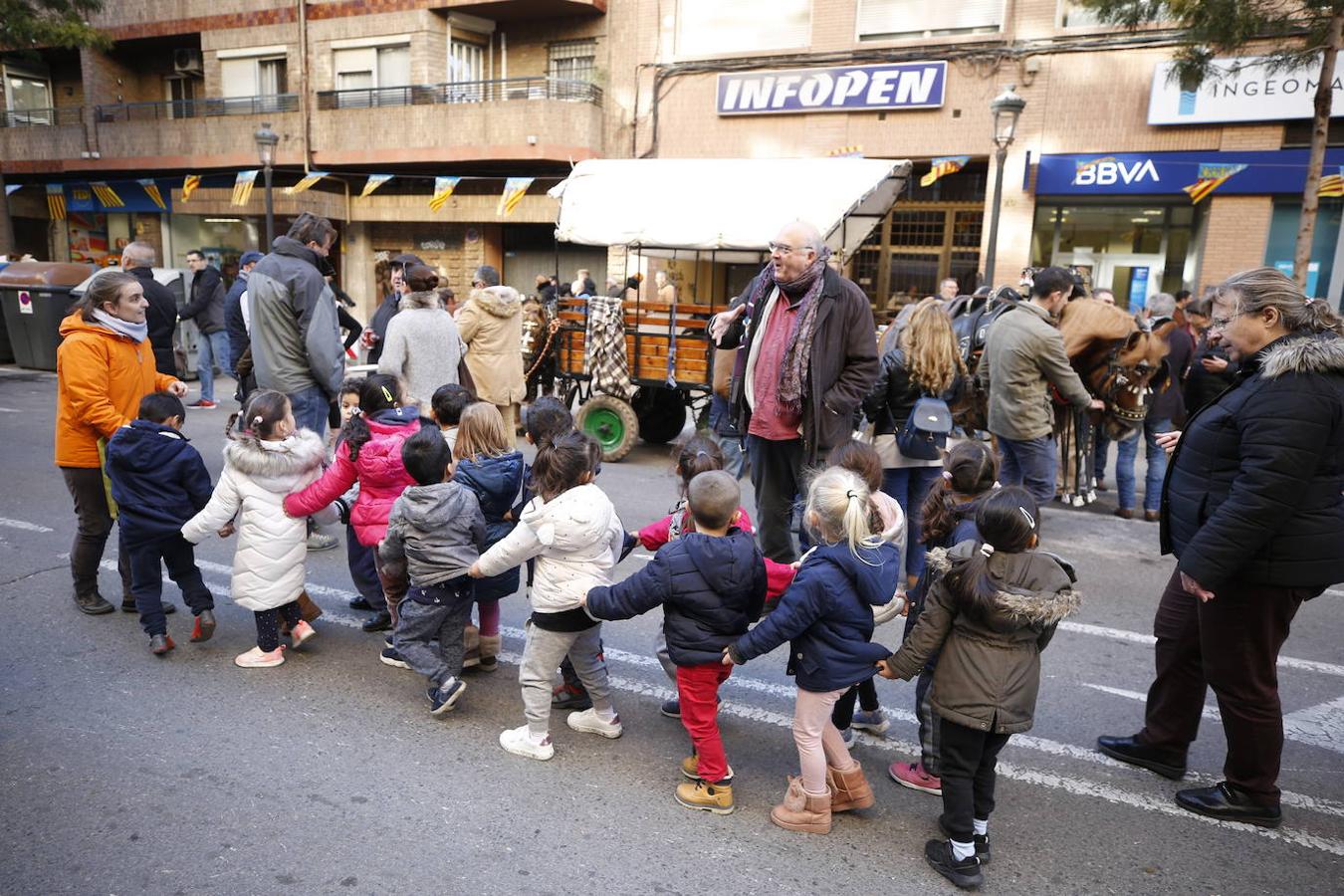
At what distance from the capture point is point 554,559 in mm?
3570

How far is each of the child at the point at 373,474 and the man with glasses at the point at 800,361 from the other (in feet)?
5.71

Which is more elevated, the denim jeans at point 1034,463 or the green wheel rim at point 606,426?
the denim jeans at point 1034,463

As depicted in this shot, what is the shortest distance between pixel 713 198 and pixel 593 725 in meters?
6.09

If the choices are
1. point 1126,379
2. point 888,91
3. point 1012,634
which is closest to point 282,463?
point 1012,634

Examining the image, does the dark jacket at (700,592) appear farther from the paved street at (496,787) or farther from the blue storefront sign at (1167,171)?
the blue storefront sign at (1167,171)

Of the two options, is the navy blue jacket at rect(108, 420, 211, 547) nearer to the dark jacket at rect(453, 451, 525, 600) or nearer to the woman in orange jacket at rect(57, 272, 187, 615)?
the woman in orange jacket at rect(57, 272, 187, 615)

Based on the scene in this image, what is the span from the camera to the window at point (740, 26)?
53.4ft

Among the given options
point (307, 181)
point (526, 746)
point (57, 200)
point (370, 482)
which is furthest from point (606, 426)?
point (57, 200)

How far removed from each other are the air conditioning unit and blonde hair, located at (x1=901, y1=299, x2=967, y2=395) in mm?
23255

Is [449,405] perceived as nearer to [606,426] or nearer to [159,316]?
[159,316]

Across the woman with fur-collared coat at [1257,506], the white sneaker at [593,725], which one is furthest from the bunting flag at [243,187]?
the woman with fur-collared coat at [1257,506]

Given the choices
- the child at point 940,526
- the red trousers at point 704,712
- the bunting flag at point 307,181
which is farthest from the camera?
the bunting flag at point 307,181

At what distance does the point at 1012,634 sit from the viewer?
2.88 meters

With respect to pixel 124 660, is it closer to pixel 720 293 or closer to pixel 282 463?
pixel 282 463
